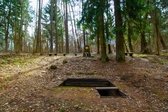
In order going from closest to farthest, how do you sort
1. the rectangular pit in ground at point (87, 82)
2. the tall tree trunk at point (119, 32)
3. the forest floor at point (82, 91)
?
the forest floor at point (82, 91)
the rectangular pit in ground at point (87, 82)
the tall tree trunk at point (119, 32)

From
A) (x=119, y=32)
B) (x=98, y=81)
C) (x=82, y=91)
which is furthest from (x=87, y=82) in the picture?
(x=119, y=32)

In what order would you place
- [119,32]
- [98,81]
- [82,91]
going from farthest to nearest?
[119,32] < [98,81] < [82,91]

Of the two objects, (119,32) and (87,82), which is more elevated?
(119,32)

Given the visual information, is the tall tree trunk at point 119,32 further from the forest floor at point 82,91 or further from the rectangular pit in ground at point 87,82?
the rectangular pit in ground at point 87,82

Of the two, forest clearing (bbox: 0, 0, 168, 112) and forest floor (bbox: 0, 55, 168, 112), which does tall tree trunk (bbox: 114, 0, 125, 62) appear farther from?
forest floor (bbox: 0, 55, 168, 112)

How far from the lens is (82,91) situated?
36.6 ft

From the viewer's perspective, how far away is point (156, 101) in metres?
9.91

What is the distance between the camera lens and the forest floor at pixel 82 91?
8.90 meters

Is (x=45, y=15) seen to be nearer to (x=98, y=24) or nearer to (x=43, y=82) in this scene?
(x=98, y=24)

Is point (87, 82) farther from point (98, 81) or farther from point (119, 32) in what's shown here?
point (119, 32)

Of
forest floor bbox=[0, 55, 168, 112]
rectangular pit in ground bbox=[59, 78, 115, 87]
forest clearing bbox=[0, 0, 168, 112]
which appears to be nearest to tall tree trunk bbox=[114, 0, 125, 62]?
forest clearing bbox=[0, 0, 168, 112]

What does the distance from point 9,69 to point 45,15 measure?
36.7 meters

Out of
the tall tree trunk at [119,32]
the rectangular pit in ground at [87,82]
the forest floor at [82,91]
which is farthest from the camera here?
the tall tree trunk at [119,32]

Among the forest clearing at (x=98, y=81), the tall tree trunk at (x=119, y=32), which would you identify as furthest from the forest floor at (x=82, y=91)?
the tall tree trunk at (x=119, y=32)
